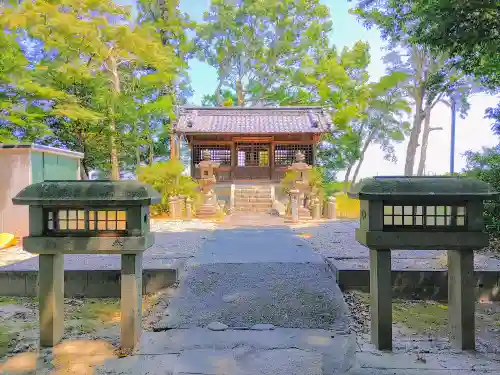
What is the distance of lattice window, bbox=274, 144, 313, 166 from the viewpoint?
18.9 meters

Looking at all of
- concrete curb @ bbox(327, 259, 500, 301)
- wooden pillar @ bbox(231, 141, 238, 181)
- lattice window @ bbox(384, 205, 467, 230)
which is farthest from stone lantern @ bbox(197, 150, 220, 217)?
lattice window @ bbox(384, 205, 467, 230)

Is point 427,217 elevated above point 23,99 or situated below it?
below

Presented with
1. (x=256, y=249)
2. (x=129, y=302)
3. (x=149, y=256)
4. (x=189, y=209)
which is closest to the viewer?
(x=129, y=302)

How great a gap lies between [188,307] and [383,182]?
2.56 metres

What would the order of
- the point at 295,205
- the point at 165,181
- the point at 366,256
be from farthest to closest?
the point at 165,181 < the point at 295,205 < the point at 366,256

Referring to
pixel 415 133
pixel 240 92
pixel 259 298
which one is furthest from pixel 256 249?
pixel 240 92

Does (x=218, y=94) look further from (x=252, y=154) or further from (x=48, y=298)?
(x=48, y=298)

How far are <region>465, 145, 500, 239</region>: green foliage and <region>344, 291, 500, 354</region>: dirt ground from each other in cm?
358

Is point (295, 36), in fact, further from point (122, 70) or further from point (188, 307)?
point (188, 307)

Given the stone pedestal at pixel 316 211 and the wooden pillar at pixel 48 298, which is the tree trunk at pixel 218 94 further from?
the wooden pillar at pixel 48 298

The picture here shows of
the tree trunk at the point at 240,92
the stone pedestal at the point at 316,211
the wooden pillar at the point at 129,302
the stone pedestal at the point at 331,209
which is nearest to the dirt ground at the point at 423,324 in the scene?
the wooden pillar at the point at 129,302

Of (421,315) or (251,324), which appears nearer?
(251,324)

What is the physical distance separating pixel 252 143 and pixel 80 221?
52.6 feet

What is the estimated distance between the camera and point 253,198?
16.2 metres
